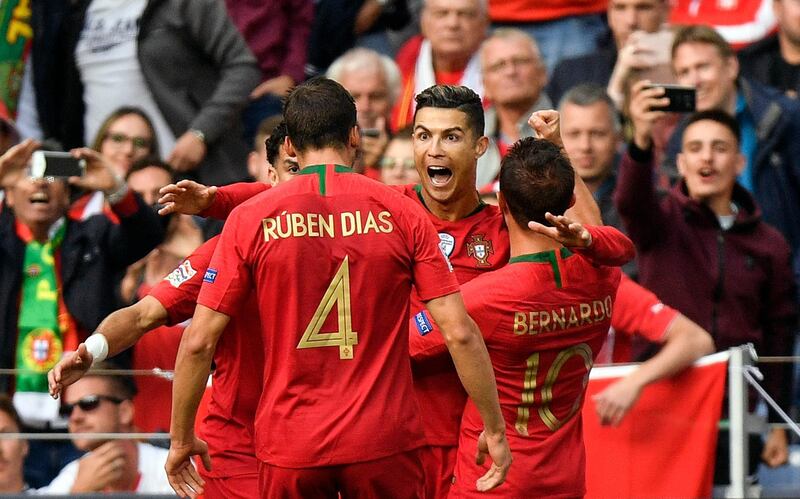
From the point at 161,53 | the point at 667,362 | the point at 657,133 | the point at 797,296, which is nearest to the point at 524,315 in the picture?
the point at 667,362

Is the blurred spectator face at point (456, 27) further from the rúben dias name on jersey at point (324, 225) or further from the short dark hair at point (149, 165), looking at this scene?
the rúben dias name on jersey at point (324, 225)

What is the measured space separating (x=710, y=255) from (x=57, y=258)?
3397 millimetres

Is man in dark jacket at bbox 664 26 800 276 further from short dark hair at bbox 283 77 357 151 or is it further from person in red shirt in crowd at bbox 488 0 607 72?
short dark hair at bbox 283 77 357 151

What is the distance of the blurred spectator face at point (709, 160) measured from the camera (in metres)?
8.25

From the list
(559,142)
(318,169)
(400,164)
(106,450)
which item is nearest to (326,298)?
(318,169)

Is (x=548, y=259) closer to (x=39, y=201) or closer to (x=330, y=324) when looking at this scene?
(x=330, y=324)

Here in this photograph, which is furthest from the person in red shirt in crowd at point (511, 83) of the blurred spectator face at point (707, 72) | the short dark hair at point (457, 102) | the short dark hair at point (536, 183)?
the short dark hair at point (536, 183)

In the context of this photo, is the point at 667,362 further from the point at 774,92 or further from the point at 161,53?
the point at 161,53

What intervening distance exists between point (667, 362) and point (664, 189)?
1420mm

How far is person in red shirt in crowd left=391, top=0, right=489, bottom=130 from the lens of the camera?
379 inches

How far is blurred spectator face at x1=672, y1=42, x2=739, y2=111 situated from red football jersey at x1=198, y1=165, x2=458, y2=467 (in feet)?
13.4

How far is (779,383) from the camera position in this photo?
301 inches

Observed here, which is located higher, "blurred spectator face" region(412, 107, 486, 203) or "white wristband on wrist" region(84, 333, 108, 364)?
"blurred spectator face" region(412, 107, 486, 203)

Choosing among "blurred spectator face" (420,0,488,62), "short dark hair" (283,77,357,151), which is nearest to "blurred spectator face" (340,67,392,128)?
"blurred spectator face" (420,0,488,62)
